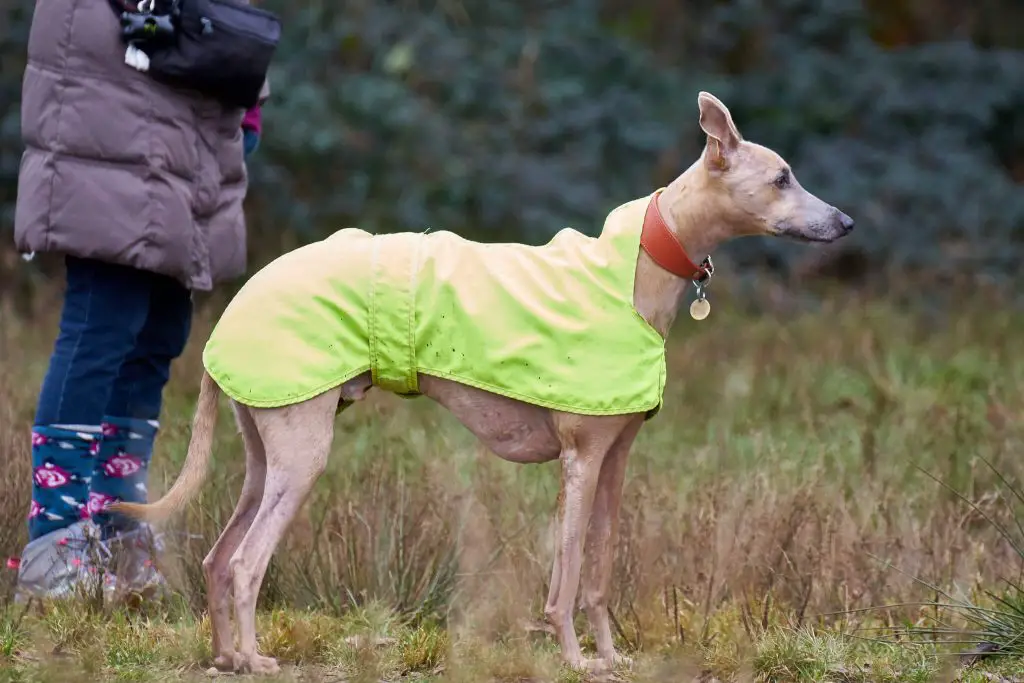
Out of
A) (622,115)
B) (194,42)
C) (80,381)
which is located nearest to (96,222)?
(80,381)

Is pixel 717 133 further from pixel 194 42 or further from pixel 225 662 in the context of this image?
pixel 225 662

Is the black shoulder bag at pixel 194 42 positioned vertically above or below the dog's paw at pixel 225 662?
above

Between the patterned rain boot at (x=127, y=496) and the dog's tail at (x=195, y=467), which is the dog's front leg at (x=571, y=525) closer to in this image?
the dog's tail at (x=195, y=467)

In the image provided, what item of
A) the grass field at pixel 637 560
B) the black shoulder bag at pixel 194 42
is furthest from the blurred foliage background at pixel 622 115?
the black shoulder bag at pixel 194 42

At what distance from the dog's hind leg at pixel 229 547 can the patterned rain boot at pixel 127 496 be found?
27.5 inches

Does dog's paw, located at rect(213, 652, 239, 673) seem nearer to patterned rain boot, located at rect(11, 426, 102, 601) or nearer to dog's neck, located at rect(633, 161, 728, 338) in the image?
patterned rain boot, located at rect(11, 426, 102, 601)

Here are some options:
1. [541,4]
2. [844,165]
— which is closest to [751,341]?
[844,165]

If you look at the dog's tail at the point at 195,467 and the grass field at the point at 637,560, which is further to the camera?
the grass field at the point at 637,560

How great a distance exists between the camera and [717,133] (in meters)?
4.23

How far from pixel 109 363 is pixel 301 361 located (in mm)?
1056

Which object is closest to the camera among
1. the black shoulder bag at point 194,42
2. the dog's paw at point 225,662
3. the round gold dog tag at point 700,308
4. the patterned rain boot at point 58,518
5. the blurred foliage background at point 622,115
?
the dog's paw at point 225,662

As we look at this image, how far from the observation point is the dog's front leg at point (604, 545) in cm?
440

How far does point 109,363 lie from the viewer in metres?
4.85

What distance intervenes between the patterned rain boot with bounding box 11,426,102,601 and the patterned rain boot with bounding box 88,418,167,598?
0.41ft
